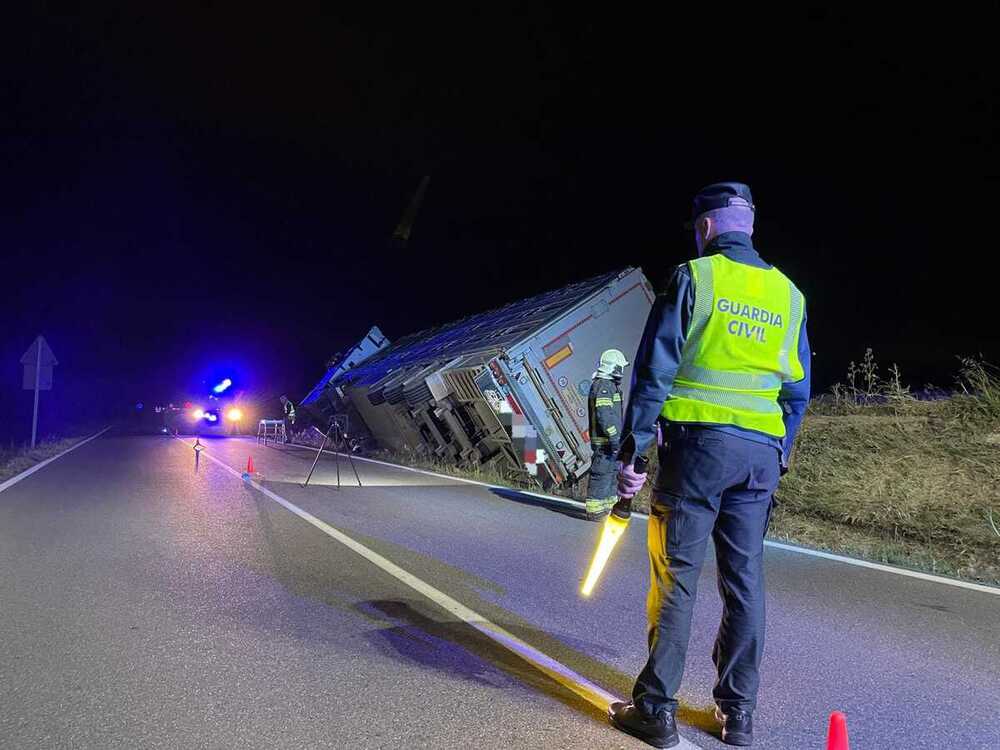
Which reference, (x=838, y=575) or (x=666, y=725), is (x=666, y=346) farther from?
(x=838, y=575)

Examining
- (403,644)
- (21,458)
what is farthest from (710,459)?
(21,458)

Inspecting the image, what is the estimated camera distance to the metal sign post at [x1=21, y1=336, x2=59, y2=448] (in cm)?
1856

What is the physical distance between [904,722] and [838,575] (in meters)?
2.77

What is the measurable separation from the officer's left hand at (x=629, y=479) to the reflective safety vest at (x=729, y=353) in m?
0.24

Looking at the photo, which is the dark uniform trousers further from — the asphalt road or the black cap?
the black cap

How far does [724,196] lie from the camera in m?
3.00

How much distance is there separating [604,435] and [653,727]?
5.99m

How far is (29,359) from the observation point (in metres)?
18.6

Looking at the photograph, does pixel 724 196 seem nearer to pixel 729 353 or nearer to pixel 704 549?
pixel 729 353

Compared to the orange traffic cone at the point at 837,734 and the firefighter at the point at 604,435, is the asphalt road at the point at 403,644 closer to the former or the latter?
the orange traffic cone at the point at 837,734

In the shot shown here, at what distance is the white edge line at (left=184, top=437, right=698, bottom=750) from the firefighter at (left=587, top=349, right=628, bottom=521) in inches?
116

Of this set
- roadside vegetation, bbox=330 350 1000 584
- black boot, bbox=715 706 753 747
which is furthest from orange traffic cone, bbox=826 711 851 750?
roadside vegetation, bbox=330 350 1000 584

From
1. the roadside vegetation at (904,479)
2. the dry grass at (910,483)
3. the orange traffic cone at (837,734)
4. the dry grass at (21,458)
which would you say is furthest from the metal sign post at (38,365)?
the orange traffic cone at (837,734)

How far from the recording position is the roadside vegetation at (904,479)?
6695 millimetres
